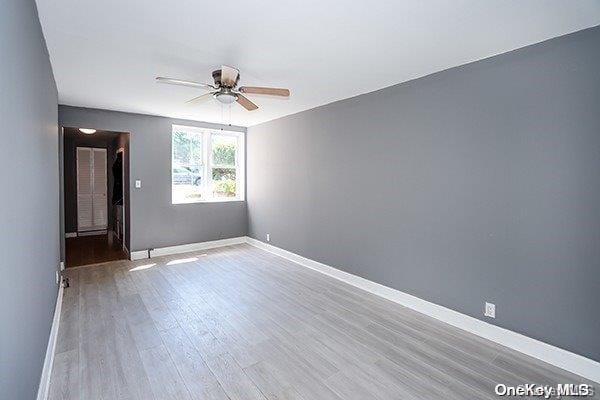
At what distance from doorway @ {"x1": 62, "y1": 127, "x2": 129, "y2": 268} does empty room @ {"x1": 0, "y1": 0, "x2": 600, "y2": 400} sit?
261 cm

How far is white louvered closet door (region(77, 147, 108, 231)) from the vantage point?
6.97 m

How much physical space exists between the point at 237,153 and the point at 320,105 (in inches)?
98.0

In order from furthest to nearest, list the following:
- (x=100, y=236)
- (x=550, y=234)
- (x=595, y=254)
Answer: (x=100, y=236), (x=550, y=234), (x=595, y=254)

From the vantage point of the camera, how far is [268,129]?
552 centimetres

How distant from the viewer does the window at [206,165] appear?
18.0 ft

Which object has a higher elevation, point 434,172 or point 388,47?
point 388,47

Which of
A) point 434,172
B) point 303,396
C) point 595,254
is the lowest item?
point 303,396

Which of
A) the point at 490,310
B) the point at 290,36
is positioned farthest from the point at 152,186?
the point at 490,310

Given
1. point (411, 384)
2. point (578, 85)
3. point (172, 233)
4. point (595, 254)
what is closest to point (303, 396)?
point (411, 384)

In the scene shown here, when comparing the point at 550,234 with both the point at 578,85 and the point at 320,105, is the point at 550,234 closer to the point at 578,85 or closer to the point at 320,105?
the point at 578,85

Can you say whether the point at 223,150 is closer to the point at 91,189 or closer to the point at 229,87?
the point at 229,87

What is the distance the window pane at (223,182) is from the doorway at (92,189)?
2039 millimetres

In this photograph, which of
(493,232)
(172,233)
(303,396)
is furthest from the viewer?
(172,233)

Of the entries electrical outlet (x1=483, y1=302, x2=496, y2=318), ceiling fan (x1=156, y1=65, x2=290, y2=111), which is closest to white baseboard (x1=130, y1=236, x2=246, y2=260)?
ceiling fan (x1=156, y1=65, x2=290, y2=111)
